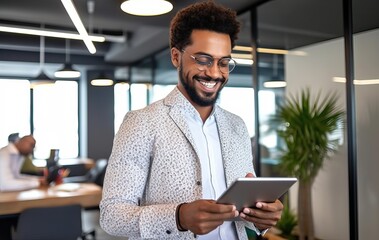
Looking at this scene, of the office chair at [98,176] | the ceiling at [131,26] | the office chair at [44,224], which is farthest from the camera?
the office chair at [98,176]

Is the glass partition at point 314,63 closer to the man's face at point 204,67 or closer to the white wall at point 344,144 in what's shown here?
the white wall at point 344,144

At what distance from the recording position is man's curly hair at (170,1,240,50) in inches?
52.4

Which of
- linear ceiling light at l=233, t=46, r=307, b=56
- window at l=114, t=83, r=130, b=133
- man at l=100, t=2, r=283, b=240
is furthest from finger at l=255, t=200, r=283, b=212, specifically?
window at l=114, t=83, r=130, b=133

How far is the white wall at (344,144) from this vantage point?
297 centimetres

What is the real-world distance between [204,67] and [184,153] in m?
0.29

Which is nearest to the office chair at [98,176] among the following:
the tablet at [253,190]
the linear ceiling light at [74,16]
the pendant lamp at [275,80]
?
the linear ceiling light at [74,16]

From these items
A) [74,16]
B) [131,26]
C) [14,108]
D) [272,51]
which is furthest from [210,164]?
[14,108]

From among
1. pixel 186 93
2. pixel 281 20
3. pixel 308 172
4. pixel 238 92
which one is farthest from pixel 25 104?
pixel 186 93

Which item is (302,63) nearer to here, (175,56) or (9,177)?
(175,56)

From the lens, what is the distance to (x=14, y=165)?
4598 millimetres

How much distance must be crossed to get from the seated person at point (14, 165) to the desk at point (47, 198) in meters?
0.12

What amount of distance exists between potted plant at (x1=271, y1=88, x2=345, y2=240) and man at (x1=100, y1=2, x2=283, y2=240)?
2145 millimetres

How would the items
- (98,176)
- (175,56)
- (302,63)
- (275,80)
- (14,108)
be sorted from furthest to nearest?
(14,108)
(98,176)
(275,80)
(302,63)
(175,56)

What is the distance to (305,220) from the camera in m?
3.59
